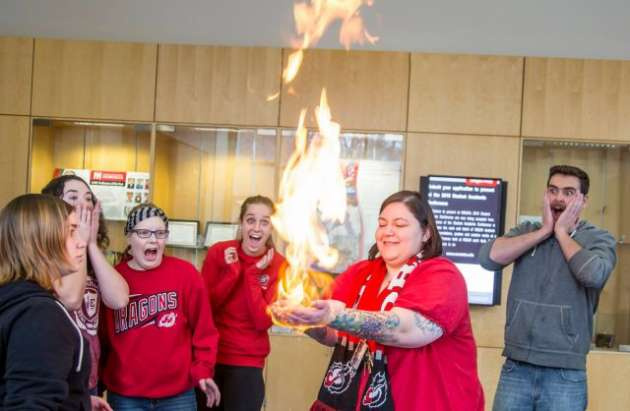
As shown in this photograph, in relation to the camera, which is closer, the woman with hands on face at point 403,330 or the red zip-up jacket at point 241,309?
the woman with hands on face at point 403,330

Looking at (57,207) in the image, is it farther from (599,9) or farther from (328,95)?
(599,9)

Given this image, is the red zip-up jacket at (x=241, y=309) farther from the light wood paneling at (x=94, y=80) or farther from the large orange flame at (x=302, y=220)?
the light wood paneling at (x=94, y=80)

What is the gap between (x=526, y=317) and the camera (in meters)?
3.53

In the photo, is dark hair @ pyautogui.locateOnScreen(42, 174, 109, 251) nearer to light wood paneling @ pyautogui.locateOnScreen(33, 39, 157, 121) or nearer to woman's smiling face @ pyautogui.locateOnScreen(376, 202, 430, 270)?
woman's smiling face @ pyautogui.locateOnScreen(376, 202, 430, 270)

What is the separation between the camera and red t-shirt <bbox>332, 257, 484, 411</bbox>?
8.50ft

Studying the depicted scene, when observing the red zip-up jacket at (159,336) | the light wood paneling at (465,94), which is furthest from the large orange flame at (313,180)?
the light wood paneling at (465,94)

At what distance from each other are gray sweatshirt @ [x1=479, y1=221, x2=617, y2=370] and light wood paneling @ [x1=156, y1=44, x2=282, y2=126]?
117 inches

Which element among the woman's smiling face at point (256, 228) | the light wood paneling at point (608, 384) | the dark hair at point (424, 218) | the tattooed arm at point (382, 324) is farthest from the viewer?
the light wood paneling at point (608, 384)

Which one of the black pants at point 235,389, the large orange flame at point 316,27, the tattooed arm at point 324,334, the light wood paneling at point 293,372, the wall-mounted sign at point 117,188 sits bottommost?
the light wood paneling at point 293,372

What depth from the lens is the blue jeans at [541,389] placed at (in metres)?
3.40

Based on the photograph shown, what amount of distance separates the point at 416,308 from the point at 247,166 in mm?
3763

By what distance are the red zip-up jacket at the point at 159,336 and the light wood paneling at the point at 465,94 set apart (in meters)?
2.93

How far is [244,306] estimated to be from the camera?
13.0 ft

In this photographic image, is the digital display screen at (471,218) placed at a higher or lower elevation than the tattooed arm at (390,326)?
higher
